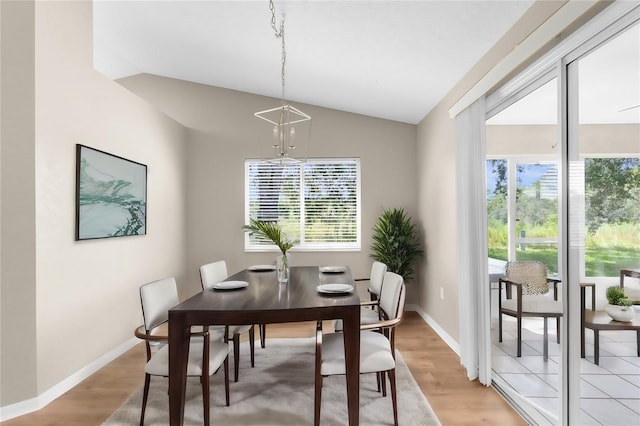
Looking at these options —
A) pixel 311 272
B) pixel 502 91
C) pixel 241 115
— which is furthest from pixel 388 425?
pixel 241 115

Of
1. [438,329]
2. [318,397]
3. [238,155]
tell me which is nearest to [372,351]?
[318,397]

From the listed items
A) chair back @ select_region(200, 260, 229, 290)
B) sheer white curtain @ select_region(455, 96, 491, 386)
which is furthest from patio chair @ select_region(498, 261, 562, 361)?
chair back @ select_region(200, 260, 229, 290)

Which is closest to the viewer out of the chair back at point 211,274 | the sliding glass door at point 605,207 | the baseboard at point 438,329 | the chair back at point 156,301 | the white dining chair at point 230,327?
Result: the sliding glass door at point 605,207

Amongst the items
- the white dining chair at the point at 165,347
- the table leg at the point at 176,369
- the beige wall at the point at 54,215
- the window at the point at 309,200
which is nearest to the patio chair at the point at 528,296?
the white dining chair at the point at 165,347

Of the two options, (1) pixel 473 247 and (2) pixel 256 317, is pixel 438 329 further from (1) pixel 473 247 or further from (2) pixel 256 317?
(2) pixel 256 317

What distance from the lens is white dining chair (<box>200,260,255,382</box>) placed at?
2904 mm

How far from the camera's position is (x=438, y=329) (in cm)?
420

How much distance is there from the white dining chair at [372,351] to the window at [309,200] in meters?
2.52

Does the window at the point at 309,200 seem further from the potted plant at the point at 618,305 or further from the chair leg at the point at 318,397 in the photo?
the potted plant at the point at 618,305

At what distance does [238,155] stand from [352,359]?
3.76 m

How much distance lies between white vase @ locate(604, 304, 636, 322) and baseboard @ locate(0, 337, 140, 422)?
11.7 ft

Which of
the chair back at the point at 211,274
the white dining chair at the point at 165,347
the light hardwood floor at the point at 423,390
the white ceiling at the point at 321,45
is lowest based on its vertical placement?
the light hardwood floor at the point at 423,390

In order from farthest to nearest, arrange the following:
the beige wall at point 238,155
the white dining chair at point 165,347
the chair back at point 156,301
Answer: the beige wall at point 238,155
the chair back at point 156,301
the white dining chair at point 165,347

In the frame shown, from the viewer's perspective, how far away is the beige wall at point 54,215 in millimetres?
2520
